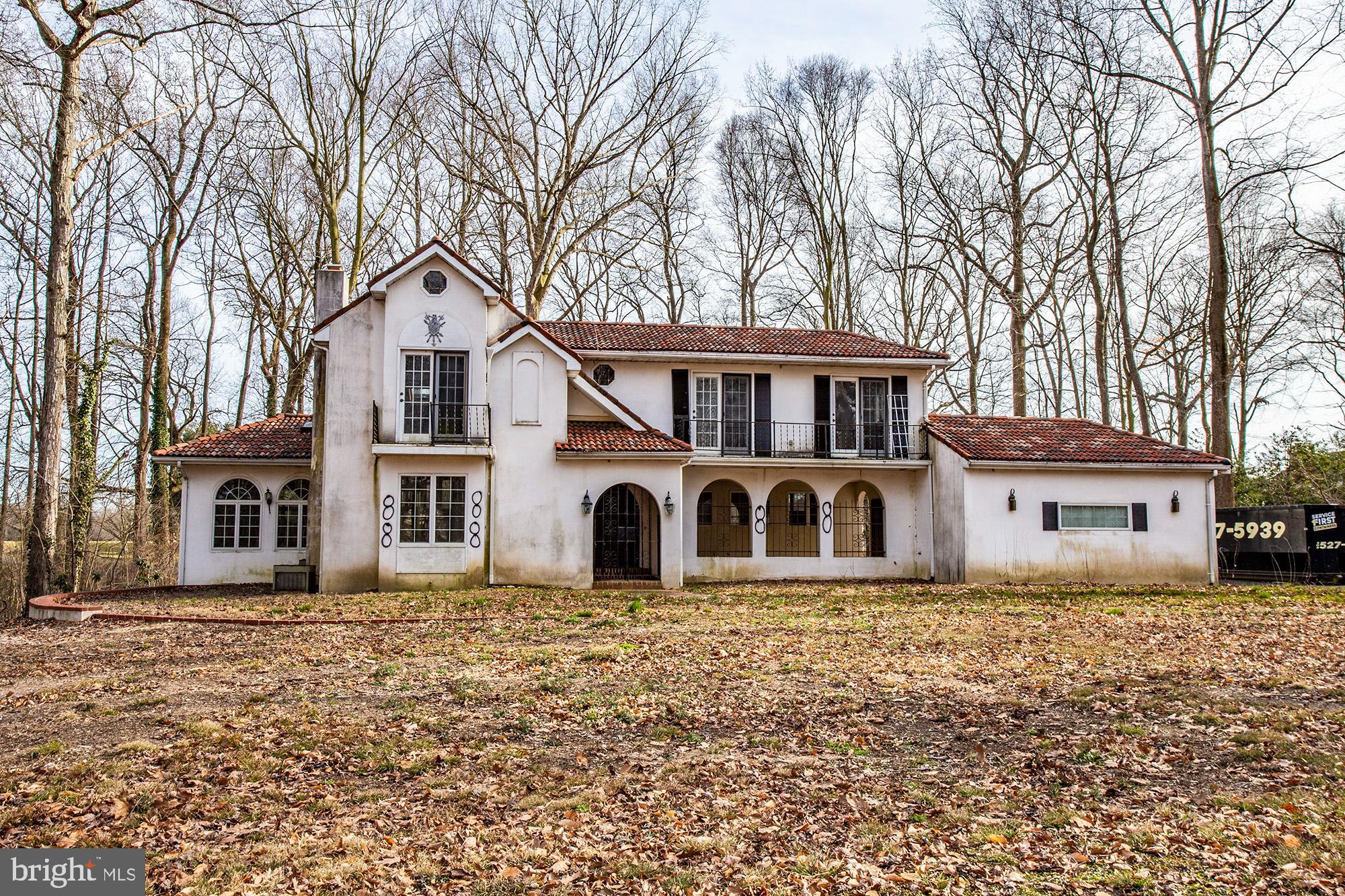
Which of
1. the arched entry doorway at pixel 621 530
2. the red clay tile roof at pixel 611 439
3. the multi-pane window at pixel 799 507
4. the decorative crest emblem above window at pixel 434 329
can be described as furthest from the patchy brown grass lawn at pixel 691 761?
the multi-pane window at pixel 799 507

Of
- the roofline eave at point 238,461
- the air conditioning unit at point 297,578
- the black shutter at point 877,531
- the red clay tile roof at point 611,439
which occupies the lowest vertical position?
the air conditioning unit at point 297,578

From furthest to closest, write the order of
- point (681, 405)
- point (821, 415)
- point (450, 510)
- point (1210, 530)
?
point (821, 415)
point (681, 405)
point (1210, 530)
point (450, 510)

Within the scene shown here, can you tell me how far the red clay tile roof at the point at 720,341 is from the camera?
23297mm

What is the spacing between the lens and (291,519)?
72.7ft

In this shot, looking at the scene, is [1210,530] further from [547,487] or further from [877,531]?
[547,487]

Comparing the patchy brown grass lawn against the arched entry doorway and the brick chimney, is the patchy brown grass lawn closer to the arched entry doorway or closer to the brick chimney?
the brick chimney

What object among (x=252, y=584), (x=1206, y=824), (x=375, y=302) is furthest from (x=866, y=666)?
(x=252, y=584)

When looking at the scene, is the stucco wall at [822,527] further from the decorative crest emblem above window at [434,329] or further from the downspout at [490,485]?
the decorative crest emblem above window at [434,329]

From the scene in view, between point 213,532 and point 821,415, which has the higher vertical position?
point 821,415

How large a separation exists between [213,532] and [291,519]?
1686 millimetres

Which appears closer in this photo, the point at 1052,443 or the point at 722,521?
the point at 1052,443

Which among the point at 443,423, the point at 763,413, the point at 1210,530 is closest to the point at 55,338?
the point at 443,423

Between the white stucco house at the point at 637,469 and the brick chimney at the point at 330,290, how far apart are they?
5 cm

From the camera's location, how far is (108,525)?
95.3 feet
